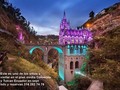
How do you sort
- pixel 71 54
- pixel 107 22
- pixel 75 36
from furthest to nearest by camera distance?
pixel 75 36, pixel 107 22, pixel 71 54

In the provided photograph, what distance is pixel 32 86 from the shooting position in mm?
12195

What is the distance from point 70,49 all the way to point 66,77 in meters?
10.1

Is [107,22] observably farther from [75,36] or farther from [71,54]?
[71,54]

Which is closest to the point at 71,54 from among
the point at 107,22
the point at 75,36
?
the point at 75,36

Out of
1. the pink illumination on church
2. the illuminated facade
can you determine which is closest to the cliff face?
the pink illumination on church

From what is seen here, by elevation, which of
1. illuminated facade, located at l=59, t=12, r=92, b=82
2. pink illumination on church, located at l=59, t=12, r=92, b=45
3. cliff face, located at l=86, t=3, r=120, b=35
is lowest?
illuminated facade, located at l=59, t=12, r=92, b=82

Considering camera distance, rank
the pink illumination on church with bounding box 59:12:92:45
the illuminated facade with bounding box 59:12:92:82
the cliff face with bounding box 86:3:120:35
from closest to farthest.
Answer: the cliff face with bounding box 86:3:120:35 < the illuminated facade with bounding box 59:12:92:82 < the pink illumination on church with bounding box 59:12:92:45

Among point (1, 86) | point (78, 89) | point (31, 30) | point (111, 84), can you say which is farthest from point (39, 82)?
point (31, 30)

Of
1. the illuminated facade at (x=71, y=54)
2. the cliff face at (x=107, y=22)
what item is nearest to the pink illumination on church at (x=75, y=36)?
the illuminated facade at (x=71, y=54)

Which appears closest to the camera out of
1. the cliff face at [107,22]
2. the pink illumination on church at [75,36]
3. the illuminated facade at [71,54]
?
the cliff face at [107,22]

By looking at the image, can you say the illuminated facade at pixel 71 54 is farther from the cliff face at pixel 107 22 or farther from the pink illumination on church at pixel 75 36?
the cliff face at pixel 107 22

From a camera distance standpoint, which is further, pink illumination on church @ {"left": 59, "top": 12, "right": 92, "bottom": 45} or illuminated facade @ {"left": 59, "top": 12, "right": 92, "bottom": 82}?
pink illumination on church @ {"left": 59, "top": 12, "right": 92, "bottom": 45}

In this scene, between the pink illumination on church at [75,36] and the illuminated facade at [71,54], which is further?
the pink illumination on church at [75,36]

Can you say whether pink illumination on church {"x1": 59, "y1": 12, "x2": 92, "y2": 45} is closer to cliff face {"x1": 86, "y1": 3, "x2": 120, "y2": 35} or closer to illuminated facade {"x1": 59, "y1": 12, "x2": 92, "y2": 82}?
illuminated facade {"x1": 59, "y1": 12, "x2": 92, "y2": 82}
